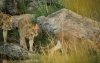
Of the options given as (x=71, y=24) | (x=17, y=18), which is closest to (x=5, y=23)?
(x=17, y=18)

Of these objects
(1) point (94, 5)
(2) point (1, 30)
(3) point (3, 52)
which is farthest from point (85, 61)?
(2) point (1, 30)

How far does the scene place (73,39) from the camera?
6.87 m

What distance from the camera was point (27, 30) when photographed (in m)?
7.14

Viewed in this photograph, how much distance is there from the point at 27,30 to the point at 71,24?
0.60 m

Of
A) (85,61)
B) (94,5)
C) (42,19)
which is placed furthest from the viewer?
(42,19)

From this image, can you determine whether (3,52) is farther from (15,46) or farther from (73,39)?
(73,39)

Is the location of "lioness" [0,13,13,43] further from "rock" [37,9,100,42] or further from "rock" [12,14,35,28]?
"rock" [37,9,100,42]

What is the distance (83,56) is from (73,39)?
0.68 meters

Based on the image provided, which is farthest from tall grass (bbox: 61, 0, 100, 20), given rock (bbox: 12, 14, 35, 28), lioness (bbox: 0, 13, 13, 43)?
lioness (bbox: 0, 13, 13, 43)

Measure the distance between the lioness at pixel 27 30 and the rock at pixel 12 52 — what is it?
0.23m

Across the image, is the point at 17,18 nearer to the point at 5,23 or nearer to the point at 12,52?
the point at 5,23

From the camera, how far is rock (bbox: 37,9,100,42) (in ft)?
23.0

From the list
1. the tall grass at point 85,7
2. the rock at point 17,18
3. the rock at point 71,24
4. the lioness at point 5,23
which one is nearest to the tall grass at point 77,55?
the rock at point 71,24

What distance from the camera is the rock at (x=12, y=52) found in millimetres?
6809
